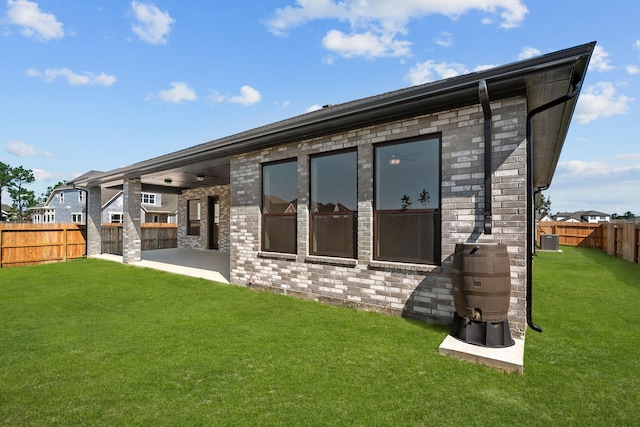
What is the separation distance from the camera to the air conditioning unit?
14.8 m

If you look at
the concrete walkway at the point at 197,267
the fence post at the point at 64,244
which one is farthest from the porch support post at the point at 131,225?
the fence post at the point at 64,244

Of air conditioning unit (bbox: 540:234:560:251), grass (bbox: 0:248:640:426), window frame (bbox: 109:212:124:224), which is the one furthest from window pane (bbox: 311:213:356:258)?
window frame (bbox: 109:212:124:224)

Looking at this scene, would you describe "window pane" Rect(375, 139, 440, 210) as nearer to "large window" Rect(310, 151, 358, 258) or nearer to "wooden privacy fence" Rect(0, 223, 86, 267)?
Result: "large window" Rect(310, 151, 358, 258)

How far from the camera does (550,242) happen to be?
1495 cm

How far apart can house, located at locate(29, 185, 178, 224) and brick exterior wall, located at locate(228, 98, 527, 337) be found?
2716cm

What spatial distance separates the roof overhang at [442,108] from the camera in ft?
11.0

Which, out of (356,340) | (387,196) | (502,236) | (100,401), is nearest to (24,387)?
(100,401)

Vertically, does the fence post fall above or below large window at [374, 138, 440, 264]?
below

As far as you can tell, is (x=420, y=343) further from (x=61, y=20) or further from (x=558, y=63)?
(x=61, y=20)

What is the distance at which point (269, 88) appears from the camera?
11422 mm

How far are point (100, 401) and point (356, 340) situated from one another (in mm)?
2532

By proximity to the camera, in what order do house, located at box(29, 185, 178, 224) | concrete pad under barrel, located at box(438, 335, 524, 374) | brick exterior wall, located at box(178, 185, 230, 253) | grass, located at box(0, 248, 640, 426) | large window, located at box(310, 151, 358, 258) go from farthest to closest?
house, located at box(29, 185, 178, 224) → brick exterior wall, located at box(178, 185, 230, 253) → large window, located at box(310, 151, 358, 258) → concrete pad under barrel, located at box(438, 335, 524, 374) → grass, located at box(0, 248, 640, 426)

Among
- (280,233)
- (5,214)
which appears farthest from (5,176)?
(280,233)

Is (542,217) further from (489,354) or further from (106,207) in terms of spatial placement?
(106,207)
